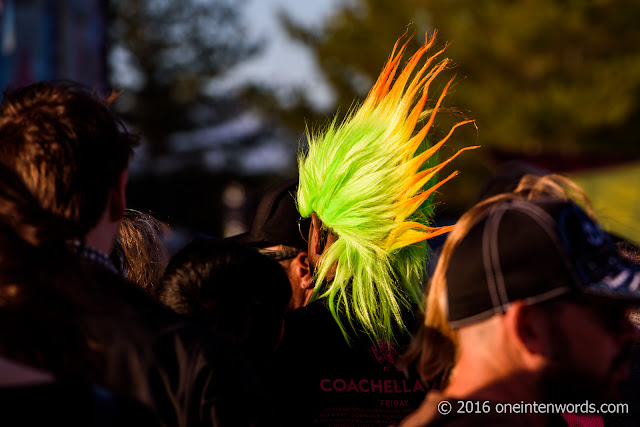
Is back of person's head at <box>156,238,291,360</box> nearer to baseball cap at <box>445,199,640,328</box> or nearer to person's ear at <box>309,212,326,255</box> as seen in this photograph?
person's ear at <box>309,212,326,255</box>

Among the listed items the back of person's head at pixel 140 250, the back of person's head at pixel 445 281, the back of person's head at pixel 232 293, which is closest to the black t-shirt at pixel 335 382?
the back of person's head at pixel 232 293

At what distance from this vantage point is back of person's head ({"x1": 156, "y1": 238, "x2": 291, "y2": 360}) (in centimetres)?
210

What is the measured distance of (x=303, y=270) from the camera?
283 centimetres

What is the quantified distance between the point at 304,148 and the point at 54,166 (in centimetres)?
142

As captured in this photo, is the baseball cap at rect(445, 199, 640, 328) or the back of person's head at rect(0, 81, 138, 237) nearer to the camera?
the baseball cap at rect(445, 199, 640, 328)

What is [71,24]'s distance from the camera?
9.11 metres

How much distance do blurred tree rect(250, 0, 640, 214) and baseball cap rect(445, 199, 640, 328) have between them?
16.5 m

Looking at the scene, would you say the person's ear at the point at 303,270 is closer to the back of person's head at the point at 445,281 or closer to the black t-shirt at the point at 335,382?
the black t-shirt at the point at 335,382

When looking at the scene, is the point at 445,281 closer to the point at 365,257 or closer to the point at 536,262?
the point at 536,262

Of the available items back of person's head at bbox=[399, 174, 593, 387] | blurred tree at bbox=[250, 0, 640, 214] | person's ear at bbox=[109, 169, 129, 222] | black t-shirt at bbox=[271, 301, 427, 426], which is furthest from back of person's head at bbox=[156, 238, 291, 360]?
blurred tree at bbox=[250, 0, 640, 214]

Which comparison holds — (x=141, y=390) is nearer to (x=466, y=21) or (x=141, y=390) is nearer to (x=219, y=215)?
(x=466, y=21)

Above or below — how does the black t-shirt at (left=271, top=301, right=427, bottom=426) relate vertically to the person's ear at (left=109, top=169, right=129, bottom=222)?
below

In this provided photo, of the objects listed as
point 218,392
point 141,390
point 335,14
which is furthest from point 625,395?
point 335,14

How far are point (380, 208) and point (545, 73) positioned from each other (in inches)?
731
